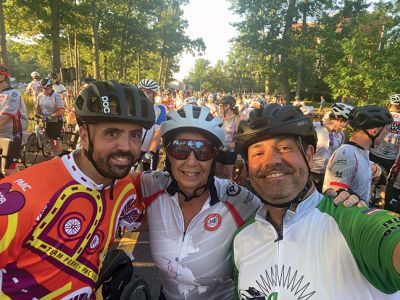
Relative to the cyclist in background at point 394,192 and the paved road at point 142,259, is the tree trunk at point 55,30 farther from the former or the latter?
the cyclist in background at point 394,192

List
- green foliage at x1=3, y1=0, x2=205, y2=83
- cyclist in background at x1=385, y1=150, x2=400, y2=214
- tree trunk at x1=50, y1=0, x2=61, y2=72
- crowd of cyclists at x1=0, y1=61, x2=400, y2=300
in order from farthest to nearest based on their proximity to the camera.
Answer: green foliage at x1=3, y1=0, x2=205, y2=83 < tree trunk at x1=50, y1=0, x2=61, y2=72 < cyclist in background at x1=385, y1=150, x2=400, y2=214 < crowd of cyclists at x1=0, y1=61, x2=400, y2=300

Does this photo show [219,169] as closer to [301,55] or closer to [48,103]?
[48,103]

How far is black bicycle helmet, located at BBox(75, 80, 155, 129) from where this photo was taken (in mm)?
2090

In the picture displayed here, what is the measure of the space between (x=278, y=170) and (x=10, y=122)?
5.44m

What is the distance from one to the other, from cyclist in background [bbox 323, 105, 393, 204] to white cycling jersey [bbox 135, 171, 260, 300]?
1590 mm

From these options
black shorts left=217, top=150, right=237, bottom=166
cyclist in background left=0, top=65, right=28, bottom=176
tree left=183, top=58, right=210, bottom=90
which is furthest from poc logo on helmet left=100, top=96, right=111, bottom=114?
tree left=183, top=58, right=210, bottom=90

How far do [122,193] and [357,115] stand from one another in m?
2.91

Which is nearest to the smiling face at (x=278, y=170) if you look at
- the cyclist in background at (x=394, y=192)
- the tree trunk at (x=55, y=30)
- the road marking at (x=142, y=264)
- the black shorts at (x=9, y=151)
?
the road marking at (x=142, y=264)

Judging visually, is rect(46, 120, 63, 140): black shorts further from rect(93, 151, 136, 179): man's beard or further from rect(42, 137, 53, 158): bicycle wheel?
rect(93, 151, 136, 179): man's beard

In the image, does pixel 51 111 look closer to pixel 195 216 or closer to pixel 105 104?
pixel 105 104

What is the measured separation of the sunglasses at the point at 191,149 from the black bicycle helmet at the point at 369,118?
2.19 meters

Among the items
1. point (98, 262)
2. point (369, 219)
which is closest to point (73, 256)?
point (98, 262)

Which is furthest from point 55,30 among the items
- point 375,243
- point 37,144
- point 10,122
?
point 375,243

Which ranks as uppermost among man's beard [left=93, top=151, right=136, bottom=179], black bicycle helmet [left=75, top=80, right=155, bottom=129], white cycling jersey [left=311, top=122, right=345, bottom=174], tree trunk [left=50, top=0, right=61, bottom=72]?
tree trunk [left=50, top=0, right=61, bottom=72]
